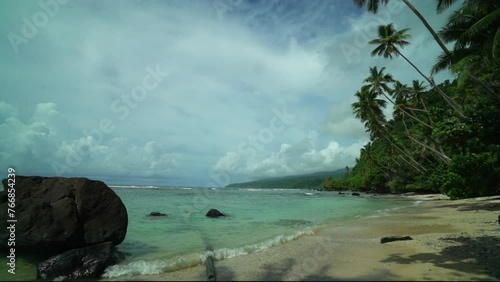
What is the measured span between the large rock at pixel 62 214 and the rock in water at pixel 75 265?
0.99m

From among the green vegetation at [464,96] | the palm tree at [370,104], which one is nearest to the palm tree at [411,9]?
the green vegetation at [464,96]

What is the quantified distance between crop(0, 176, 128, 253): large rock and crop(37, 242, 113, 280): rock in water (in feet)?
3.25

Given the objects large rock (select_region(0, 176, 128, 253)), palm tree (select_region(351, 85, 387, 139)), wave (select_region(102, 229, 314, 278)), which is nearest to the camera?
wave (select_region(102, 229, 314, 278))

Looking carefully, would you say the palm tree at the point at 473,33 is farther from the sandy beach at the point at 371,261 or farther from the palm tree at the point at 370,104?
the palm tree at the point at 370,104

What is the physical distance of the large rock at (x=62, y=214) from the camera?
8.88 m

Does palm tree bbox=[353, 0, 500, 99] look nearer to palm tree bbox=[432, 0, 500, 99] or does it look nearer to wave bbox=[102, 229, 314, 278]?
palm tree bbox=[432, 0, 500, 99]

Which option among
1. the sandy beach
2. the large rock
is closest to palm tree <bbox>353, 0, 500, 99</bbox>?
the sandy beach

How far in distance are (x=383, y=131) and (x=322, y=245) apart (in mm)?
→ 44233

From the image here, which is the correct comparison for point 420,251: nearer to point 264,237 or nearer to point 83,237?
point 264,237

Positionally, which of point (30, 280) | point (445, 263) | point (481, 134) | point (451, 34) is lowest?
point (30, 280)

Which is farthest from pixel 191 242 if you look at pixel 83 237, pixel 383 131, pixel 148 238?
pixel 383 131

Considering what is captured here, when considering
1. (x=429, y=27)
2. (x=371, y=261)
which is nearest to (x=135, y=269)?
(x=371, y=261)

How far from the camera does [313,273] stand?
7.41 meters

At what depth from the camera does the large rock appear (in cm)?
888
